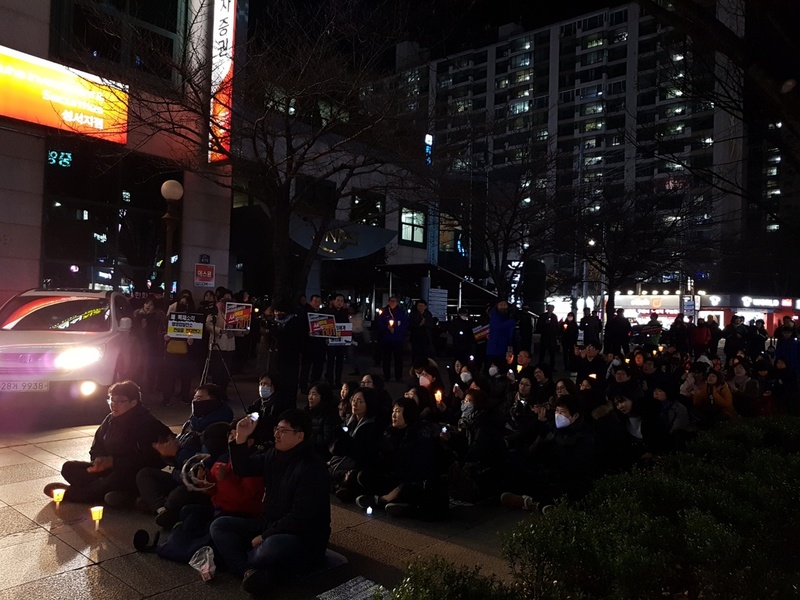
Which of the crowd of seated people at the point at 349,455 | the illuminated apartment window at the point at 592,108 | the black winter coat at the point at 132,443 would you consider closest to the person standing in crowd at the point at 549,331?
the crowd of seated people at the point at 349,455

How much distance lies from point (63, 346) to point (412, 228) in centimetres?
2058

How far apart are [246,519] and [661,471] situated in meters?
3.51

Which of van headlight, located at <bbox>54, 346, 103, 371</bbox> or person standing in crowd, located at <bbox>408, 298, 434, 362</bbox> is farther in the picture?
person standing in crowd, located at <bbox>408, 298, 434, 362</bbox>

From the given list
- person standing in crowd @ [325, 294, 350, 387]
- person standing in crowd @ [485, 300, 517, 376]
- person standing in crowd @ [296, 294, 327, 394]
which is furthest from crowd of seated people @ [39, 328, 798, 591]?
person standing in crowd @ [325, 294, 350, 387]

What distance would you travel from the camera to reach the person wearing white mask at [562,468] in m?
6.01

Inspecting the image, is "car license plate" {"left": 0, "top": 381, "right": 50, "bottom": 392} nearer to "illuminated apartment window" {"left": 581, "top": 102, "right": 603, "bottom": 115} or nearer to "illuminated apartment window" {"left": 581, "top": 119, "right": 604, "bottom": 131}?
"illuminated apartment window" {"left": 581, "top": 119, "right": 604, "bottom": 131}

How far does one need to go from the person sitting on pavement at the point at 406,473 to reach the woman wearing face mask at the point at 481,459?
0.36 m

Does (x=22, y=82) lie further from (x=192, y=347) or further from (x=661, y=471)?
(x=661, y=471)

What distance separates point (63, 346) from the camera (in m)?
8.79

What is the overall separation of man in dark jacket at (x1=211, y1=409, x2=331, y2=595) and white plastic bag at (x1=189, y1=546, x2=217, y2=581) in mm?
82

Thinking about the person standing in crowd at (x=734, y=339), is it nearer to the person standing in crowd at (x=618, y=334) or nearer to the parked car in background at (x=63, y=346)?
the person standing in crowd at (x=618, y=334)

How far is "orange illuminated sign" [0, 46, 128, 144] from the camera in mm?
13453

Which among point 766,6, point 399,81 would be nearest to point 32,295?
point 399,81

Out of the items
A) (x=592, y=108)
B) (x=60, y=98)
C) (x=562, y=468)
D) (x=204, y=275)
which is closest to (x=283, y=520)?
(x=562, y=468)
